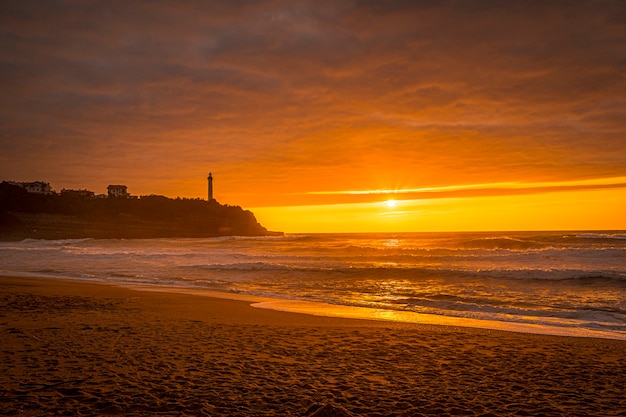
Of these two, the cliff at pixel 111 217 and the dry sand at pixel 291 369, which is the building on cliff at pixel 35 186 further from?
the dry sand at pixel 291 369

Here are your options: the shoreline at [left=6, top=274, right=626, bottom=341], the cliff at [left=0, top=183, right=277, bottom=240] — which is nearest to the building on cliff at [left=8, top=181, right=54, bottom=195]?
the cliff at [left=0, top=183, right=277, bottom=240]

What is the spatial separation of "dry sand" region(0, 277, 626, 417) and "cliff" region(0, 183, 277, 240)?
95.5m

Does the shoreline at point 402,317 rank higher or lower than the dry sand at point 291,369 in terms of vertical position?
lower

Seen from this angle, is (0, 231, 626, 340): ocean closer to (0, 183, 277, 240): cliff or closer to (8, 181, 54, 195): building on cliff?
(0, 183, 277, 240): cliff

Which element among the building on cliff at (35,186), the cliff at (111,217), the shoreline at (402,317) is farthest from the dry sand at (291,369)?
the building on cliff at (35,186)

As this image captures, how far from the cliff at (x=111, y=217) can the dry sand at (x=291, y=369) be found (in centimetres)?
9550

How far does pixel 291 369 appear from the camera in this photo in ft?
21.6

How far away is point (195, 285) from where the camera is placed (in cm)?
2062

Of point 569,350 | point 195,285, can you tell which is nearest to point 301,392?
point 569,350

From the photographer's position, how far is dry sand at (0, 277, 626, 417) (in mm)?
5059

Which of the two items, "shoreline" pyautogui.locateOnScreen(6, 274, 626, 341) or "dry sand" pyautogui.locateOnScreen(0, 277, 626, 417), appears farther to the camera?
"shoreline" pyautogui.locateOnScreen(6, 274, 626, 341)

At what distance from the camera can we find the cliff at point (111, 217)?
310 feet

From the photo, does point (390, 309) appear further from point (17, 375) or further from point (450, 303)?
point (17, 375)

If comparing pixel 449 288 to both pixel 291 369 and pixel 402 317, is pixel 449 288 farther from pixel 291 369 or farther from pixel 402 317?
pixel 291 369
